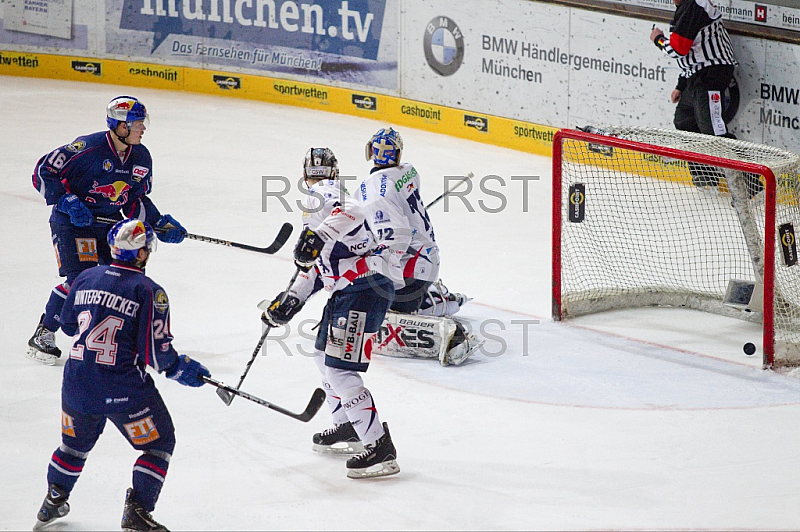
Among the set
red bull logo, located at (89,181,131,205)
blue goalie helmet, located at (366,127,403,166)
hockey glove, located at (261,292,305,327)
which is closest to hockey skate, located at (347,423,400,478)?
hockey glove, located at (261,292,305,327)

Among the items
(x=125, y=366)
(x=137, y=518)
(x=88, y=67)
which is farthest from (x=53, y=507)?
(x=88, y=67)

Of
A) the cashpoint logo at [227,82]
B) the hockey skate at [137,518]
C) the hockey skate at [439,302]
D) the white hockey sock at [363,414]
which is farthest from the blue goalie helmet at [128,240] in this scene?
the cashpoint logo at [227,82]

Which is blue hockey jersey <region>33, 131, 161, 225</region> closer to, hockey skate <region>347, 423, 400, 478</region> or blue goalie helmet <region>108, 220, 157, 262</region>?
blue goalie helmet <region>108, 220, 157, 262</region>

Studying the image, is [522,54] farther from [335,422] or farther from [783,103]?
[335,422]

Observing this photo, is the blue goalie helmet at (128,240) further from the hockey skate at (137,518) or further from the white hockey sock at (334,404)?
the white hockey sock at (334,404)

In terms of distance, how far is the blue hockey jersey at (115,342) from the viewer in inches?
170

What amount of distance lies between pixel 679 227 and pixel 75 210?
4.50m

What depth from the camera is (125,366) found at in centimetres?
436

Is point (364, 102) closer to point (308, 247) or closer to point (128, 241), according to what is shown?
point (308, 247)

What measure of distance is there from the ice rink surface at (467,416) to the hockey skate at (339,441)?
7cm

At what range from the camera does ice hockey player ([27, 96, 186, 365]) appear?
6.11m

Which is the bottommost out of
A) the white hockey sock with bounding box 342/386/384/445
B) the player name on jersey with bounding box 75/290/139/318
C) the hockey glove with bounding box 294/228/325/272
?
the white hockey sock with bounding box 342/386/384/445

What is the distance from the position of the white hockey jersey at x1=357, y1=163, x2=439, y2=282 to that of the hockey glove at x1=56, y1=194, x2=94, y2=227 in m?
1.45

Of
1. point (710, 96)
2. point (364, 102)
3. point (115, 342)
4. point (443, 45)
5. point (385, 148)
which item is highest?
point (443, 45)
